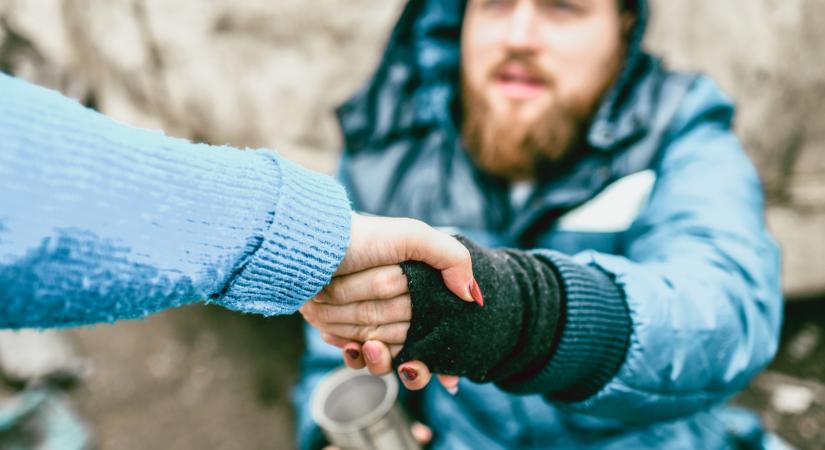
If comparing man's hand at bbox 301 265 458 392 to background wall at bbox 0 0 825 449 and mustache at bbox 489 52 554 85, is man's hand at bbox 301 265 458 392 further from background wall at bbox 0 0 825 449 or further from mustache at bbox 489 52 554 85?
background wall at bbox 0 0 825 449

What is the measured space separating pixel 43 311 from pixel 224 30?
2.15 m

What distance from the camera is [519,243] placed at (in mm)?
1595

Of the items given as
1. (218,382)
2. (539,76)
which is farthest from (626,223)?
(218,382)

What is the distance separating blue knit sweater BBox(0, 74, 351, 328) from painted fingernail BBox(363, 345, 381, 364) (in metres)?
0.16

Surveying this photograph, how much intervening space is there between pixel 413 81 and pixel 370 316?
1.34 meters

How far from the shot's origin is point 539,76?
5.73ft

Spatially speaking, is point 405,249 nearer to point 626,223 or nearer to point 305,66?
point 626,223

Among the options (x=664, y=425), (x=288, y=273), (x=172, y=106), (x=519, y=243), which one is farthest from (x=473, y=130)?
(x=172, y=106)

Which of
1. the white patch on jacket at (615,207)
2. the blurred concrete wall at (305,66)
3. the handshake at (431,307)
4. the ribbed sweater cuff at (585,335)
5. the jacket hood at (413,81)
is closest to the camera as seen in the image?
the handshake at (431,307)

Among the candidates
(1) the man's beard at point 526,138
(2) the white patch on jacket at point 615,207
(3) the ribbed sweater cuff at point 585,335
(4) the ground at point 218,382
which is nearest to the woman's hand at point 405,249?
(3) the ribbed sweater cuff at point 585,335

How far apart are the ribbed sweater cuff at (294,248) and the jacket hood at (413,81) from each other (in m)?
1.16

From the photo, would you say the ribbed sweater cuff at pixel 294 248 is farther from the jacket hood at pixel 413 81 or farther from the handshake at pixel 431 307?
the jacket hood at pixel 413 81

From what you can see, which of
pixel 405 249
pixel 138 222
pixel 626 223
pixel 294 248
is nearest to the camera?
pixel 138 222

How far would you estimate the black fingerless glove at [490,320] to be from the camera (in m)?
0.88
